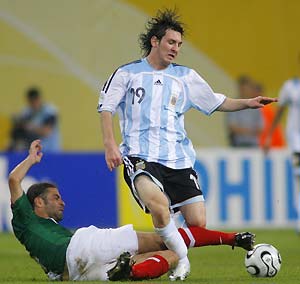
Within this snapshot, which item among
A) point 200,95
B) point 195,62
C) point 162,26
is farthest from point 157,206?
point 195,62

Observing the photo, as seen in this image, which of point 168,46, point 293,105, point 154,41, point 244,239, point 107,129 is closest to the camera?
point 107,129

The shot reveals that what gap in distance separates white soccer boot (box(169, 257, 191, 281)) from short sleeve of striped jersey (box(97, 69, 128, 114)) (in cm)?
124

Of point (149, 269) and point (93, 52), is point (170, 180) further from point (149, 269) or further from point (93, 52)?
point (93, 52)

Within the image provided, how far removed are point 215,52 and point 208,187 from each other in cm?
313

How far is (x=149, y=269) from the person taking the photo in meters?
8.34

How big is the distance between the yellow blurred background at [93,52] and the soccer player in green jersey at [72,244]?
8.63 meters

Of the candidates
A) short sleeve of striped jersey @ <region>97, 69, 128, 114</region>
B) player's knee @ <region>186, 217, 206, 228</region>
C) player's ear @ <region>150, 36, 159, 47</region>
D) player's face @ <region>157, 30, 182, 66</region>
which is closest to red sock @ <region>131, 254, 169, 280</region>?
player's knee @ <region>186, 217, 206, 228</region>

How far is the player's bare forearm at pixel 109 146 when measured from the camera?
8.52 meters

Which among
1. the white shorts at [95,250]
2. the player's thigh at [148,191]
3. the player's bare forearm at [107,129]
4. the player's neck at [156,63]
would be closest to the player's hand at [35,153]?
the player's bare forearm at [107,129]

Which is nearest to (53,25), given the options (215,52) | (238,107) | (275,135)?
(215,52)

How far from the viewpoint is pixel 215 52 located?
18.1 metres

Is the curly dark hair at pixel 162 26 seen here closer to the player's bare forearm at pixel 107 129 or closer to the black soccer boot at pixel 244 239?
the player's bare forearm at pixel 107 129

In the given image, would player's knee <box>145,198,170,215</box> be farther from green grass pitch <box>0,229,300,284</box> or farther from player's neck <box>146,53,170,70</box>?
player's neck <box>146,53,170,70</box>

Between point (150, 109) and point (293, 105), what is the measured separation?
6254mm
